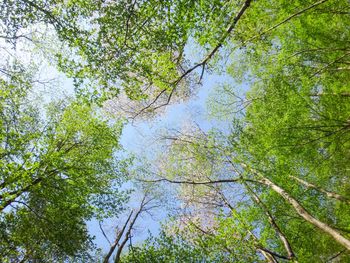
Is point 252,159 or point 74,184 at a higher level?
point 252,159

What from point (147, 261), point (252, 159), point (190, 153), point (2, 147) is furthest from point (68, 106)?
point (252, 159)

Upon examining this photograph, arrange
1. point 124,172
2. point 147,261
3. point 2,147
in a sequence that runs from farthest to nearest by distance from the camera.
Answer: point 124,172 < point 147,261 < point 2,147

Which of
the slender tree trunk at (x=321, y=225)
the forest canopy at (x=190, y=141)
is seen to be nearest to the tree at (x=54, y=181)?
the forest canopy at (x=190, y=141)

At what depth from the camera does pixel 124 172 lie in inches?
524

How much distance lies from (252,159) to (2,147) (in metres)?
9.37

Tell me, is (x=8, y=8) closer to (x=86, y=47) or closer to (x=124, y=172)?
(x=86, y=47)

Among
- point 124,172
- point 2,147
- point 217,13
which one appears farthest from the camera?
point 124,172

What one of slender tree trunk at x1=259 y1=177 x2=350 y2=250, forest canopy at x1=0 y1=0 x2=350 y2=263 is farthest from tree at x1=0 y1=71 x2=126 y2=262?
slender tree trunk at x1=259 y1=177 x2=350 y2=250

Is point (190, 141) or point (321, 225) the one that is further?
point (190, 141)

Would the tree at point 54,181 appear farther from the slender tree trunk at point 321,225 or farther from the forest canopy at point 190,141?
the slender tree trunk at point 321,225

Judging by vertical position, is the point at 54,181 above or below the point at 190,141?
below

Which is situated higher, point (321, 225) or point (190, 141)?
point (190, 141)

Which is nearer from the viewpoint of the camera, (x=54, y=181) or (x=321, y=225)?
(x=321, y=225)

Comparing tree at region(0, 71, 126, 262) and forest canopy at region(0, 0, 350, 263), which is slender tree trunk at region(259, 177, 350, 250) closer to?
forest canopy at region(0, 0, 350, 263)
